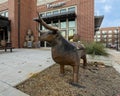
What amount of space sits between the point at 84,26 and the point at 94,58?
7.57 metres

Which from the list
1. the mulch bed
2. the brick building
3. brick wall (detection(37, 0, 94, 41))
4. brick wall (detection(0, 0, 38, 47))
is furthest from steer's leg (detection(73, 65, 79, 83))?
brick wall (detection(0, 0, 38, 47))

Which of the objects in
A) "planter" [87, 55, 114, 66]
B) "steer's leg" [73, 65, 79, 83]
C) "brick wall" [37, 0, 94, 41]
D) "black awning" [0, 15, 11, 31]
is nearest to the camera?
"steer's leg" [73, 65, 79, 83]

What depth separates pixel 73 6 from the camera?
571 inches

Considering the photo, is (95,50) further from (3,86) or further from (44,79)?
(3,86)

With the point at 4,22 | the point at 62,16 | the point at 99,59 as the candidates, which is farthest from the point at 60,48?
the point at 4,22

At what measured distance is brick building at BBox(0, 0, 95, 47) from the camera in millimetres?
13680

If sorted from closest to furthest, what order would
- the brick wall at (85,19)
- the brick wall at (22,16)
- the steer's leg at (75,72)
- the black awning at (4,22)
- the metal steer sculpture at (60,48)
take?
the metal steer sculpture at (60,48), the steer's leg at (75,72), the brick wall at (85,19), the black awning at (4,22), the brick wall at (22,16)

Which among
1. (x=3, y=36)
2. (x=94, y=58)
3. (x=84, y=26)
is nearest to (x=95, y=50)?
(x=94, y=58)

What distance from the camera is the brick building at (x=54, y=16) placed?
44.9ft

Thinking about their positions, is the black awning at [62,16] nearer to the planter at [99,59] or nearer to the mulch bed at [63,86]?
the planter at [99,59]

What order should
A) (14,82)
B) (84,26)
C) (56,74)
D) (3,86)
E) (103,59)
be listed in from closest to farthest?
(3,86) → (14,82) → (56,74) → (103,59) → (84,26)

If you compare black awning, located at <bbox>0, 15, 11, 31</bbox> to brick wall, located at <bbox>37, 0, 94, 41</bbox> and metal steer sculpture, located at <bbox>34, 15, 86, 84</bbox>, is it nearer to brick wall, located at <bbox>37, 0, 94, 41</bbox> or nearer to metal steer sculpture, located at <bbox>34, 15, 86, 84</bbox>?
brick wall, located at <bbox>37, 0, 94, 41</bbox>

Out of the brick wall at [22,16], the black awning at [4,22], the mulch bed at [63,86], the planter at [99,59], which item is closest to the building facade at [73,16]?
the brick wall at [22,16]

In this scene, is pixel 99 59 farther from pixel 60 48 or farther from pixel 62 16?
pixel 62 16
